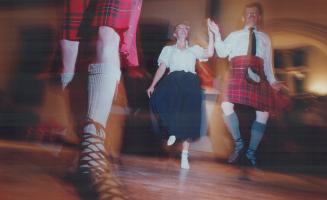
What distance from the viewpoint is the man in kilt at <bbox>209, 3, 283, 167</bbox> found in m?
2.63

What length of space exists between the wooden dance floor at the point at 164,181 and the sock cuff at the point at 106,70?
0.58 m

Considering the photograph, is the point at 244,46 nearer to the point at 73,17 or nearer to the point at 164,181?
the point at 164,181

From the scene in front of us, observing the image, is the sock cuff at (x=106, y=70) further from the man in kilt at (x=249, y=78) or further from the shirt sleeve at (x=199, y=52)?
the man in kilt at (x=249, y=78)

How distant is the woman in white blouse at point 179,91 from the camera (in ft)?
8.74

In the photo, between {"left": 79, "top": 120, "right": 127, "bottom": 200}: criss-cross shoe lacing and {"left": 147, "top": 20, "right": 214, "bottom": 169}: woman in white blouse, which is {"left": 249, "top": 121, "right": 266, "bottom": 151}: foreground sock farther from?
{"left": 79, "top": 120, "right": 127, "bottom": 200}: criss-cross shoe lacing

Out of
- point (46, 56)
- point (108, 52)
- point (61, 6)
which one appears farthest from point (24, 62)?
point (108, 52)

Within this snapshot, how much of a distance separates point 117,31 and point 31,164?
1.15 m

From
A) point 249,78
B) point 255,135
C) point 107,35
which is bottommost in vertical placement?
point 255,135

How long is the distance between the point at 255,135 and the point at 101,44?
1213 millimetres

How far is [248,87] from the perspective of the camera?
2680 mm

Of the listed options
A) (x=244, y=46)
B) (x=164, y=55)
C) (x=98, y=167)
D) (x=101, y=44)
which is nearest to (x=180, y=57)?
(x=164, y=55)

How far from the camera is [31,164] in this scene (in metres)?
2.83

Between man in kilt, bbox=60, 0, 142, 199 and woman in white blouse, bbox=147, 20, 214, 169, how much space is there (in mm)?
240

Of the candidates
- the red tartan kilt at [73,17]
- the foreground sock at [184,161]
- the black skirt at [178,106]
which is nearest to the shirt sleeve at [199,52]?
the black skirt at [178,106]
